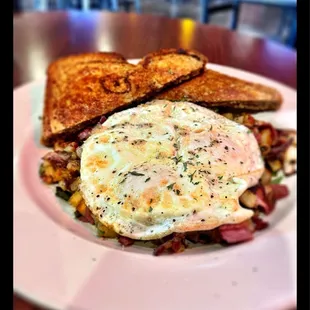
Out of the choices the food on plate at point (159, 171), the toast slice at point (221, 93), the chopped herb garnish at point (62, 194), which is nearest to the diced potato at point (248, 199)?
the food on plate at point (159, 171)

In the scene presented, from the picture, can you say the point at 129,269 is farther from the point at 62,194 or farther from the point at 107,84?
the point at 107,84

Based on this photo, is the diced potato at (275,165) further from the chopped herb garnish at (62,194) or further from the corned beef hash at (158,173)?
the chopped herb garnish at (62,194)

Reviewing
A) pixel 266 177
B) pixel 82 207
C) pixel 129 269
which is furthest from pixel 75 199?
pixel 266 177

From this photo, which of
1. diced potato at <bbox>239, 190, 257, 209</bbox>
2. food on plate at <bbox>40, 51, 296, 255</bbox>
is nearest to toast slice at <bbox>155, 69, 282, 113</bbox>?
food on plate at <bbox>40, 51, 296, 255</bbox>

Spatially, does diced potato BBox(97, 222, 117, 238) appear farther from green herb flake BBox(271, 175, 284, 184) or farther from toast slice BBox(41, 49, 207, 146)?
green herb flake BBox(271, 175, 284, 184)

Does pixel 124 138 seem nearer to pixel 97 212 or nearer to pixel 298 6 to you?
pixel 97 212
